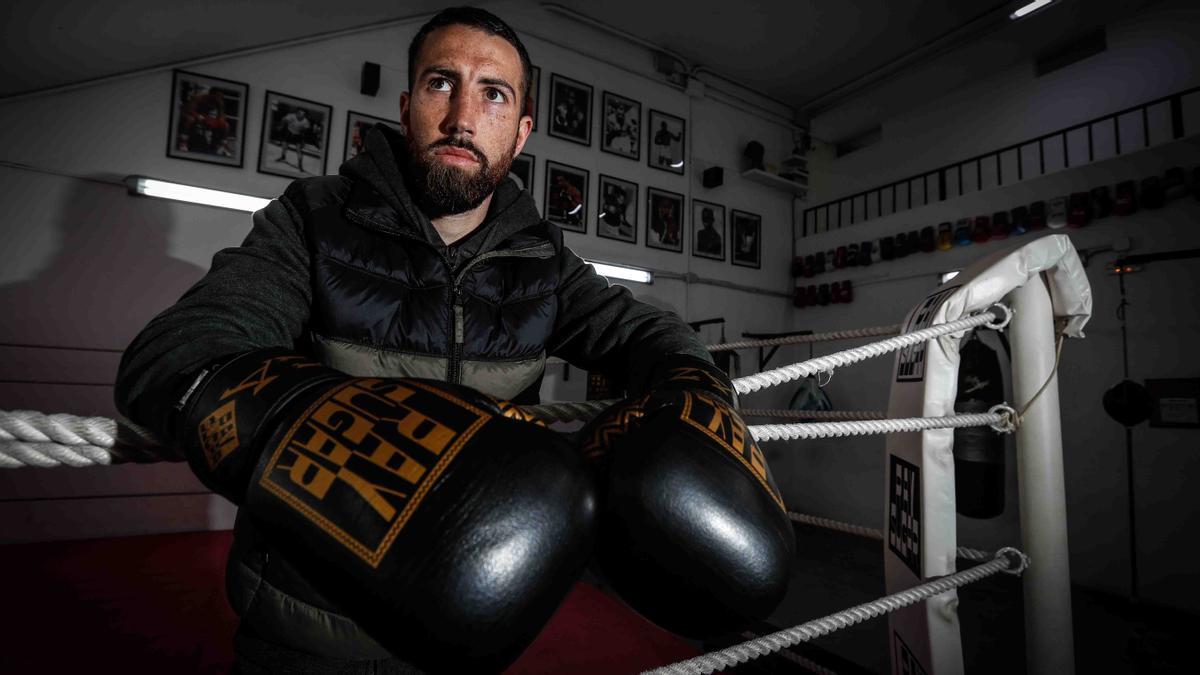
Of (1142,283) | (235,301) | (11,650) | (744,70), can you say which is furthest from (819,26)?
(11,650)

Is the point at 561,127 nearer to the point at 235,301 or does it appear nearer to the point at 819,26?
the point at 819,26

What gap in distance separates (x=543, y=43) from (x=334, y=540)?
183 inches

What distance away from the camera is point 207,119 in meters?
3.03

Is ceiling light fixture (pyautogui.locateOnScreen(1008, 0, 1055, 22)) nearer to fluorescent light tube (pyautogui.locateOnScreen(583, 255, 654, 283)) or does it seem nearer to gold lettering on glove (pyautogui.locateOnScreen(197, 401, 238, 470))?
fluorescent light tube (pyautogui.locateOnScreen(583, 255, 654, 283))

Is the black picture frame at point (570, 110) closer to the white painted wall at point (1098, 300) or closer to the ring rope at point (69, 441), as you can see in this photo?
the white painted wall at point (1098, 300)

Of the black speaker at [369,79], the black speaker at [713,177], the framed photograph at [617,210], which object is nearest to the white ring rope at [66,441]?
the black speaker at [369,79]

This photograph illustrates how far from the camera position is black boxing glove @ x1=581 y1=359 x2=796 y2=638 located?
398 millimetres

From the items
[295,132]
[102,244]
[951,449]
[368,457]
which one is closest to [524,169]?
[295,132]

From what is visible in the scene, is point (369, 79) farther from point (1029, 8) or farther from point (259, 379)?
point (1029, 8)

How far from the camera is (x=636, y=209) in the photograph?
14.8ft

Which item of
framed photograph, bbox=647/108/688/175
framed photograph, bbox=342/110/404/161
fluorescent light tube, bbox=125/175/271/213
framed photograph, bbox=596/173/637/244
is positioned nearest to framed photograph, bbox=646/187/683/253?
framed photograph, bbox=596/173/637/244

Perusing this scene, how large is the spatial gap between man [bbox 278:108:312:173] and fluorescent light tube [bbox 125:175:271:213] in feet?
1.28

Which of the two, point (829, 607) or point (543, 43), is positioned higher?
point (543, 43)

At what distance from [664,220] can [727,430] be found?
14.3 ft
